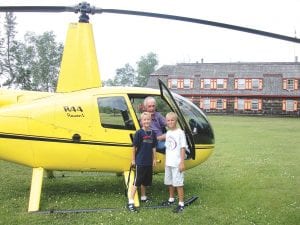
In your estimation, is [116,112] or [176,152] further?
[116,112]

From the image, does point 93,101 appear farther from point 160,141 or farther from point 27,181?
point 27,181

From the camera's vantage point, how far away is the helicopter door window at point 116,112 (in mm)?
7785

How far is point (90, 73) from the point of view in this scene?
7992 millimetres

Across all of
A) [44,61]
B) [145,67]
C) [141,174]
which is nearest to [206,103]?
[44,61]

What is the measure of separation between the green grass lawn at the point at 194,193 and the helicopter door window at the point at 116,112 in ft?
4.88

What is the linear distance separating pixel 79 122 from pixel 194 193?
296 cm

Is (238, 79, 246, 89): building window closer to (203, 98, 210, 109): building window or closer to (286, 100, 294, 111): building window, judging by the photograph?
(203, 98, 210, 109): building window

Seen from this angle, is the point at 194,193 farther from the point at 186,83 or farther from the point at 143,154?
the point at 186,83

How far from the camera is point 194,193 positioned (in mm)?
8812

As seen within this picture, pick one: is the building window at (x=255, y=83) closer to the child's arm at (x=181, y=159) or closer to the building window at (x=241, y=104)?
the building window at (x=241, y=104)

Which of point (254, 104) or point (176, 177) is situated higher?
point (176, 177)

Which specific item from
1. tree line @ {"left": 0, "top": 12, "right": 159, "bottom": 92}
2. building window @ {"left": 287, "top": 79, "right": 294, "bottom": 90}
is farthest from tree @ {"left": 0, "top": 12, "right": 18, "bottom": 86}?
building window @ {"left": 287, "top": 79, "right": 294, "bottom": 90}

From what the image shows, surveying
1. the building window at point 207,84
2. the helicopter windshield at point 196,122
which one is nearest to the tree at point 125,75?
the building window at point 207,84

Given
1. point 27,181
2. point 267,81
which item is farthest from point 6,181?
point 267,81
